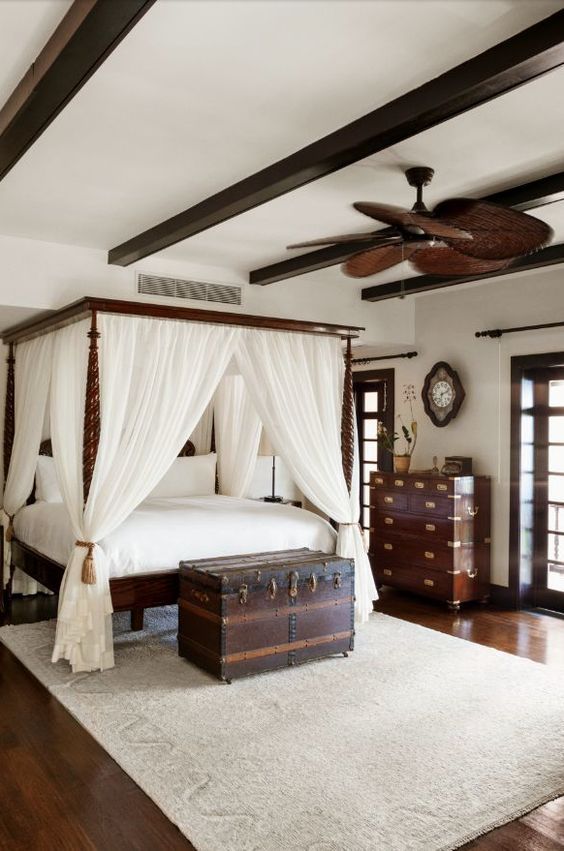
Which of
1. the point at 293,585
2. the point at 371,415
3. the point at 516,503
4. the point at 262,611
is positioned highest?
the point at 371,415

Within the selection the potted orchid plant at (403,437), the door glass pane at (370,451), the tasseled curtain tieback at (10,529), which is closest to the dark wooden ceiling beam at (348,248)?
the potted orchid plant at (403,437)

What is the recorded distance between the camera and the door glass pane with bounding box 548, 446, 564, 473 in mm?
5707

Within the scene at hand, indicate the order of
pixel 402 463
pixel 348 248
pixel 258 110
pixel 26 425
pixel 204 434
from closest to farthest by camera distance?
pixel 258 110, pixel 348 248, pixel 26 425, pixel 402 463, pixel 204 434

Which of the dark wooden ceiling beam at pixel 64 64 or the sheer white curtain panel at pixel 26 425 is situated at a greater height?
the dark wooden ceiling beam at pixel 64 64

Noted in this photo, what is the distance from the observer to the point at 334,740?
10.9 ft

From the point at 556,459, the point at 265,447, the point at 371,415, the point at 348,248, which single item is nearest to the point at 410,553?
the point at 556,459

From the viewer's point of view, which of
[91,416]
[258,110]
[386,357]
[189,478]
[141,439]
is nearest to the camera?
[258,110]

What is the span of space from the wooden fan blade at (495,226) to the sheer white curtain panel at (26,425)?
3.20 meters

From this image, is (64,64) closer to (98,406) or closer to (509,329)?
(98,406)

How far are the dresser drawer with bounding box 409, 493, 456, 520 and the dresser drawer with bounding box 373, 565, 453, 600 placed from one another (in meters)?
0.48

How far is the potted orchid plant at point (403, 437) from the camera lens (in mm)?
6527

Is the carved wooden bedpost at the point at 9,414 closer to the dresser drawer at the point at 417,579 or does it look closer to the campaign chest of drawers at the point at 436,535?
the campaign chest of drawers at the point at 436,535

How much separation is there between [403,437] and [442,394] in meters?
0.73

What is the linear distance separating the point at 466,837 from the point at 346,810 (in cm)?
44
